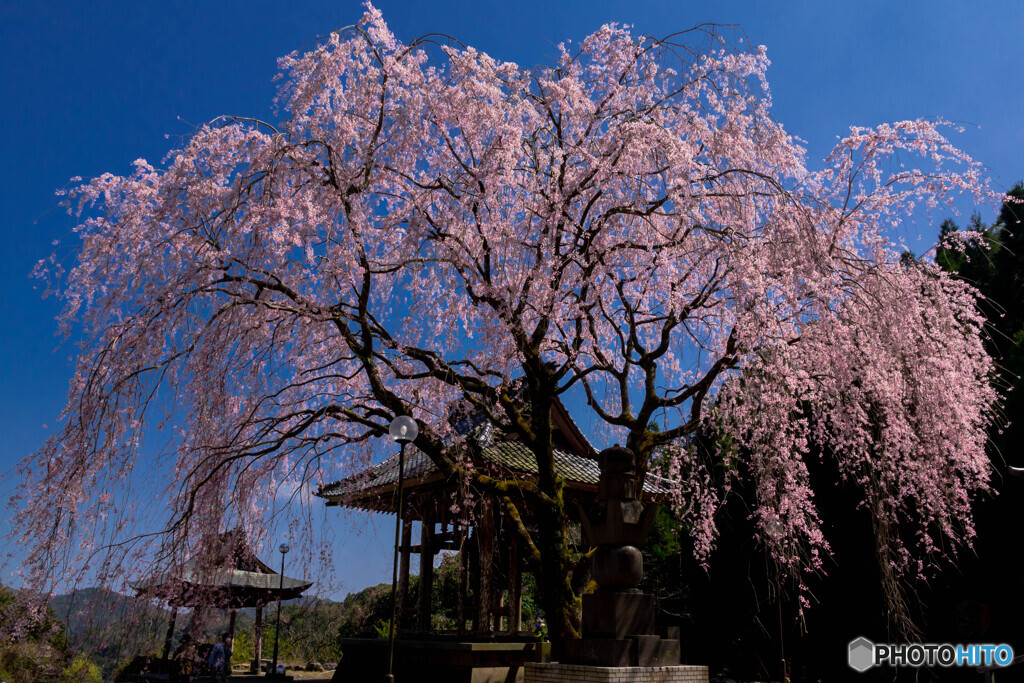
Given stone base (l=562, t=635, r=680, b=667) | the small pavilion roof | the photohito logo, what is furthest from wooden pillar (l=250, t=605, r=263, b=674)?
the photohito logo

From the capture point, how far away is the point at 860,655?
1658 centimetres

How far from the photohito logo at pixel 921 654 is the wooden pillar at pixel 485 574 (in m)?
6.43

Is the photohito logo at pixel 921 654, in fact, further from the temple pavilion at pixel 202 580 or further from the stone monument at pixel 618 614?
the temple pavilion at pixel 202 580

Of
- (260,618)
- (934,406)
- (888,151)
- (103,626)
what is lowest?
(260,618)

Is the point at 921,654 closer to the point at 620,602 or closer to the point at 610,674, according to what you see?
the point at 620,602

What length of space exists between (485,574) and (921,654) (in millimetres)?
7797

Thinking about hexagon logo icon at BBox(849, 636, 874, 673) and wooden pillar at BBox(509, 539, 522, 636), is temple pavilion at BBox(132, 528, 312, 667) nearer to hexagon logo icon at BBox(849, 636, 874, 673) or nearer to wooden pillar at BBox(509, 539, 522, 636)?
wooden pillar at BBox(509, 539, 522, 636)

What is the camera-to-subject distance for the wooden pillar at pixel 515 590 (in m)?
12.9

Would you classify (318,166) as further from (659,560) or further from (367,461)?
(659,560)

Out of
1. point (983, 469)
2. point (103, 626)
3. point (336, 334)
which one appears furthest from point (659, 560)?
point (103, 626)

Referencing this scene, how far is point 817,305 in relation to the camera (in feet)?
31.0

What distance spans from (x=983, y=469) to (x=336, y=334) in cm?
914

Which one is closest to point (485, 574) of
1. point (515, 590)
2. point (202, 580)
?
point (515, 590)

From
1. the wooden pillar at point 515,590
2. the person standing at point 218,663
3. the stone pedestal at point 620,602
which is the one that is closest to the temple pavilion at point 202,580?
the person standing at point 218,663
